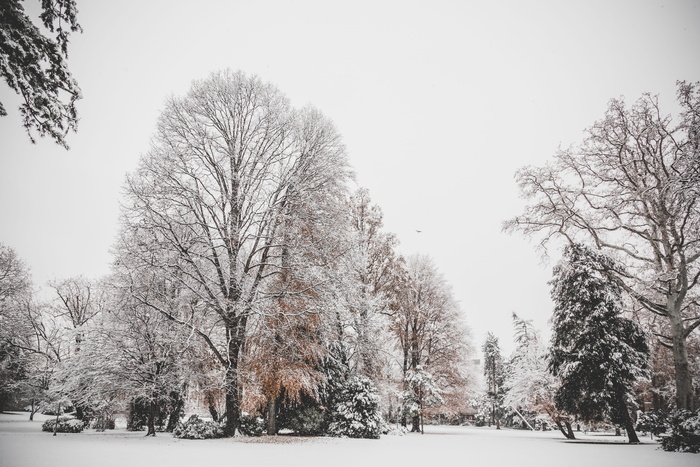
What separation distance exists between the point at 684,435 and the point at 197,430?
58.0ft

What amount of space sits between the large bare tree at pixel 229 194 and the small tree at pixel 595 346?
1230 centimetres

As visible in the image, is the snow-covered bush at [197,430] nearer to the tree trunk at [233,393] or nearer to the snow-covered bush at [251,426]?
the tree trunk at [233,393]

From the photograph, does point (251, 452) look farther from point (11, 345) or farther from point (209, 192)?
point (11, 345)

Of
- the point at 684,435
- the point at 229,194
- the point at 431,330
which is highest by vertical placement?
the point at 229,194

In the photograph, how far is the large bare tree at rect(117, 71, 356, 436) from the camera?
1318 centimetres

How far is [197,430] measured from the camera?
46.4ft

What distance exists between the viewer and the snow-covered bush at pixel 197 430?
553 inches

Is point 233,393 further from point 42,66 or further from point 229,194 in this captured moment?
point 42,66

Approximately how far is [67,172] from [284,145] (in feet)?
27.6

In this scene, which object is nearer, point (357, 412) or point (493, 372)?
point (357, 412)

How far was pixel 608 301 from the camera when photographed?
1555 cm

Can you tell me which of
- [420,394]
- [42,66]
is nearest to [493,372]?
[420,394]

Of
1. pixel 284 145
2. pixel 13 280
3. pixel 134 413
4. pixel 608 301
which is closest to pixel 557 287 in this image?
pixel 608 301

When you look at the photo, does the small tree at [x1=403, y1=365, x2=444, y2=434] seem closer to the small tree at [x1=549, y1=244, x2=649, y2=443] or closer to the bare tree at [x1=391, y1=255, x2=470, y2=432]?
the bare tree at [x1=391, y1=255, x2=470, y2=432]
